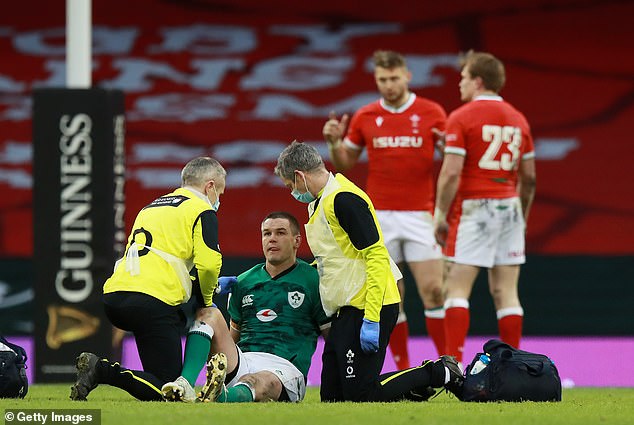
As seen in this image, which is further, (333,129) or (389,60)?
(389,60)

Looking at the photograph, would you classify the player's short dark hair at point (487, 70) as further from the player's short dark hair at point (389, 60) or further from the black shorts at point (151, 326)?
the black shorts at point (151, 326)

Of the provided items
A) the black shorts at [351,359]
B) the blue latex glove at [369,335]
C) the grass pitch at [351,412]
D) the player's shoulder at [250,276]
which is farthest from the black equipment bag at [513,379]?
the player's shoulder at [250,276]

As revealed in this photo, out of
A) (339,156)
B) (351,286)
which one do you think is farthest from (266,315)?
(339,156)

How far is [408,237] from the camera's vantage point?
30.0 feet

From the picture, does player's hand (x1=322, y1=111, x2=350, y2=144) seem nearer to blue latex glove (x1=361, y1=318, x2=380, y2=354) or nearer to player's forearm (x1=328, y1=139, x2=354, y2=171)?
player's forearm (x1=328, y1=139, x2=354, y2=171)

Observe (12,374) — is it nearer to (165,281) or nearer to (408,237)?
(165,281)

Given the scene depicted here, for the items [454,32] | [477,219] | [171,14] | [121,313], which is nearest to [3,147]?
[171,14]

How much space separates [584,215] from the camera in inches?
597

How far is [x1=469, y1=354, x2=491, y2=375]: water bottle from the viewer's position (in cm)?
690

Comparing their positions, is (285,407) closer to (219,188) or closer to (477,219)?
(219,188)

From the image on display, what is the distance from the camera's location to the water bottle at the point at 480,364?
22.6ft

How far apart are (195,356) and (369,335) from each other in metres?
0.91

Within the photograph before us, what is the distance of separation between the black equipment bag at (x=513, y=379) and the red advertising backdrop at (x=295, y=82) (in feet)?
27.0

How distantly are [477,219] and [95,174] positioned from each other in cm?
285
